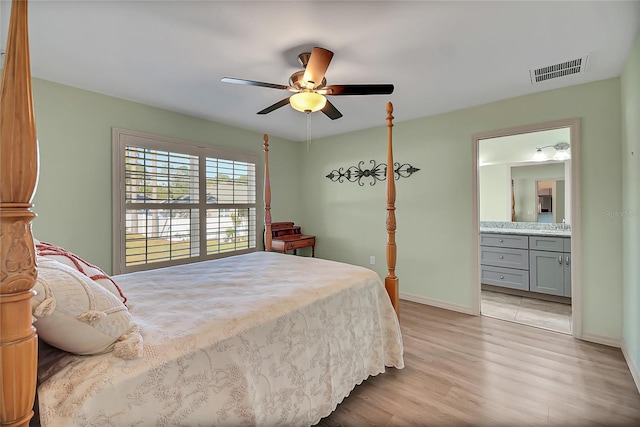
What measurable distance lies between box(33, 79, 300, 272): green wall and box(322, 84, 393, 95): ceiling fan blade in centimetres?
226

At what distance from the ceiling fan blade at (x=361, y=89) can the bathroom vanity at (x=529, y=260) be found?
3197 millimetres

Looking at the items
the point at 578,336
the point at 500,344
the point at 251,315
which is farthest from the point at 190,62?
the point at 578,336

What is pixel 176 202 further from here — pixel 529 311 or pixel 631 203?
pixel 529 311

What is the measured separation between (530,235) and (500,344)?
1980 mm

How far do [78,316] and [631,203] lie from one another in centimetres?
336

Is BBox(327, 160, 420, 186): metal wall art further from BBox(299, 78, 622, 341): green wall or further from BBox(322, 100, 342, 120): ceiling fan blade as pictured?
BBox(322, 100, 342, 120): ceiling fan blade

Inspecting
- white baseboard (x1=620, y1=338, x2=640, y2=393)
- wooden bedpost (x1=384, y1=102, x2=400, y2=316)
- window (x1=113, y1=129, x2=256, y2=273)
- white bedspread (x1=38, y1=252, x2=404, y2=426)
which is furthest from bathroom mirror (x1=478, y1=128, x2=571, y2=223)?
window (x1=113, y1=129, x2=256, y2=273)

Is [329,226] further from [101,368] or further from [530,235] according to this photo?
[101,368]

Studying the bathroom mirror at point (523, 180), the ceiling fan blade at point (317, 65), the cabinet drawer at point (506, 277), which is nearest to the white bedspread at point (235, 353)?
the ceiling fan blade at point (317, 65)

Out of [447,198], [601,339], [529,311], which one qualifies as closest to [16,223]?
[447,198]

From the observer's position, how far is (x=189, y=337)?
1.10m

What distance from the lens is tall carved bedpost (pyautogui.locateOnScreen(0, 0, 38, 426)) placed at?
0.63 m

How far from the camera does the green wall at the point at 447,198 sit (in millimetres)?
2523

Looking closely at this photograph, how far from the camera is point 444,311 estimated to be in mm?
3393
